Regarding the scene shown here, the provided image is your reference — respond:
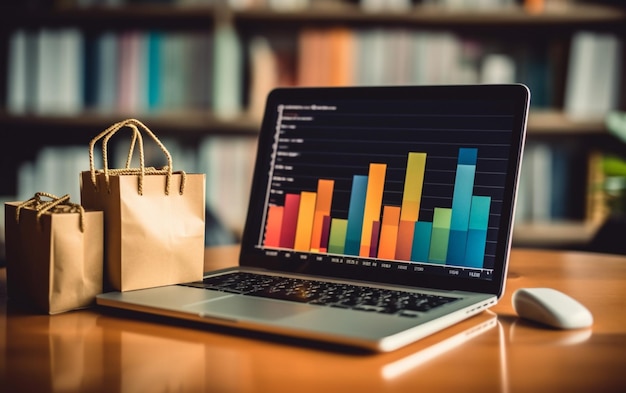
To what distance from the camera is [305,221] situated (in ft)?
3.28

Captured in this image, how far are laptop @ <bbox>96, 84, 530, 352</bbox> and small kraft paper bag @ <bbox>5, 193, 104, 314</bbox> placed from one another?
35 mm

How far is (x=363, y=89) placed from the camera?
3.33 ft

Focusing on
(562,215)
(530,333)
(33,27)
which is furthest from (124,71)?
(530,333)

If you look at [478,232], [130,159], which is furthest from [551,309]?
[130,159]

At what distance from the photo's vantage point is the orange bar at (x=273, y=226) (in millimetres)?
1021

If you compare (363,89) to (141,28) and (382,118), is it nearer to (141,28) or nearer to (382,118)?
(382,118)

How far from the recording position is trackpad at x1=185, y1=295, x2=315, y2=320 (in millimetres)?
693

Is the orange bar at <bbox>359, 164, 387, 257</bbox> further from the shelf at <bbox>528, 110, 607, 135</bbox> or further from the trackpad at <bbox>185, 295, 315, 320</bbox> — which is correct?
the shelf at <bbox>528, 110, 607, 135</bbox>

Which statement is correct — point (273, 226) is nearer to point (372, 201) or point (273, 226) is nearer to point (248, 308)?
point (372, 201)

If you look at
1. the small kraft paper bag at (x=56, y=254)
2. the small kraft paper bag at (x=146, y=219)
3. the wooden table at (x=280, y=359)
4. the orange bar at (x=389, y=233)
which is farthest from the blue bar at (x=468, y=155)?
the small kraft paper bag at (x=56, y=254)

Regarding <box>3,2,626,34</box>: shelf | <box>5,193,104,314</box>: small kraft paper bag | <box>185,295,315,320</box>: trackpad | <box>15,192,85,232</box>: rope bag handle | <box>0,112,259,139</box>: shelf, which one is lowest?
<box>185,295,315,320</box>: trackpad

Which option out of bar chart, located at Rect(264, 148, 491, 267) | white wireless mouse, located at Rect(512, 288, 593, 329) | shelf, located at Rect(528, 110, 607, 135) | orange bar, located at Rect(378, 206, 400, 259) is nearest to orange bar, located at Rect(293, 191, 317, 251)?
bar chart, located at Rect(264, 148, 491, 267)

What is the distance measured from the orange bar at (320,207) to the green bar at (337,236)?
0.05 feet

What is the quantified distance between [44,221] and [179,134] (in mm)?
2105
